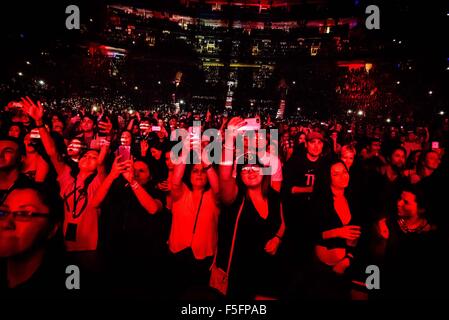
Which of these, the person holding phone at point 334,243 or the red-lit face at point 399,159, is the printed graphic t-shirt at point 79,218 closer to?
the person holding phone at point 334,243

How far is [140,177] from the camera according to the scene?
13.8ft

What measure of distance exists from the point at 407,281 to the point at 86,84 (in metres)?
26.2

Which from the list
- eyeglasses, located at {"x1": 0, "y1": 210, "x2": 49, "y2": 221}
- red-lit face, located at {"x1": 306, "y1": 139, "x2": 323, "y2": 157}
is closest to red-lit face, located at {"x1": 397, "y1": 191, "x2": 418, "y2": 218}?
red-lit face, located at {"x1": 306, "y1": 139, "x2": 323, "y2": 157}

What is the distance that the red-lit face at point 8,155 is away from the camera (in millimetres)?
3623

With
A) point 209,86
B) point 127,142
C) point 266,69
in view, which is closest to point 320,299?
point 127,142

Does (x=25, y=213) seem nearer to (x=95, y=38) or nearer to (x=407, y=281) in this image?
(x=407, y=281)

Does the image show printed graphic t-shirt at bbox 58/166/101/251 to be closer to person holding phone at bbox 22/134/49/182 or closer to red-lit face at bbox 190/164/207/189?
person holding phone at bbox 22/134/49/182

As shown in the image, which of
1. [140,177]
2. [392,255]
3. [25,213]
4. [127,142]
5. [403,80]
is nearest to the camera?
[25,213]

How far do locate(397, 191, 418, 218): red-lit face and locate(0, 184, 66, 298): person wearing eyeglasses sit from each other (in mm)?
3276

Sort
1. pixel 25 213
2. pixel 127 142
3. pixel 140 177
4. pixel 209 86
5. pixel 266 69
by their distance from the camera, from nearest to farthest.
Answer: pixel 25 213, pixel 140 177, pixel 127 142, pixel 209 86, pixel 266 69

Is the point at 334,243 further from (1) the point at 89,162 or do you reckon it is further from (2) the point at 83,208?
(1) the point at 89,162

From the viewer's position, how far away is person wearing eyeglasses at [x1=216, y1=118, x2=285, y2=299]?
3.17 m

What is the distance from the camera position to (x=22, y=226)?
2.07m

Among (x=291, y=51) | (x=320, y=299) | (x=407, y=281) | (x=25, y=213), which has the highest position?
(x=291, y=51)
